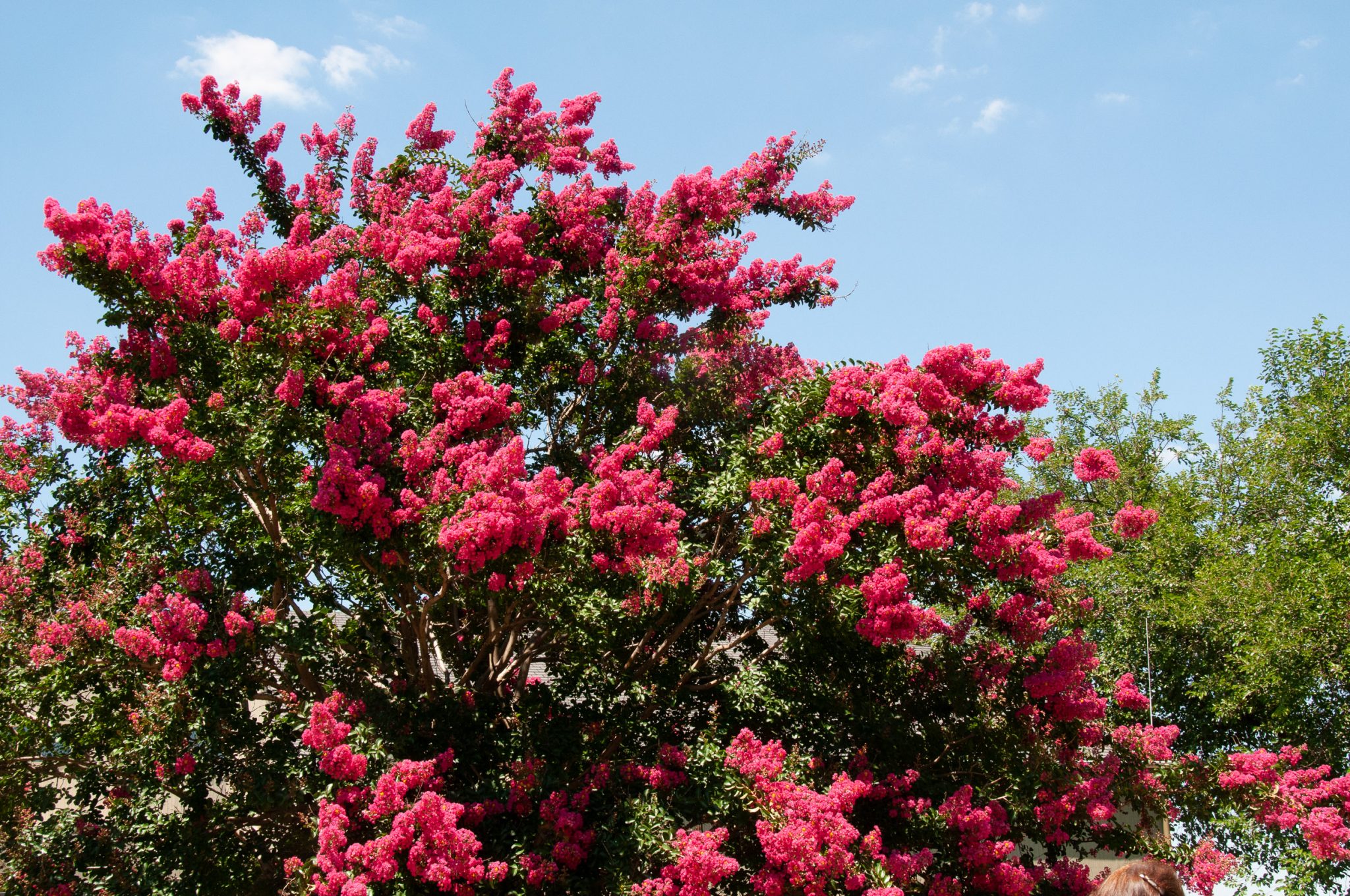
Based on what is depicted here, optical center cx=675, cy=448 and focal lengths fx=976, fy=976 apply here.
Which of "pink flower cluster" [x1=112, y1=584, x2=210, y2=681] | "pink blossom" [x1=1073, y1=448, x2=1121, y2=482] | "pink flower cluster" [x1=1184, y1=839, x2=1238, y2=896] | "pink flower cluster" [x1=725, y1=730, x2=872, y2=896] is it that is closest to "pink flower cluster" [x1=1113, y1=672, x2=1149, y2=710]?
"pink flower cluster" [x1=1184, y1=839, x2=1238, y2=896]

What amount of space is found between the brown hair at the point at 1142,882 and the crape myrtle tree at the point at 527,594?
3.41m

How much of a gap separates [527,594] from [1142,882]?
4716 mm

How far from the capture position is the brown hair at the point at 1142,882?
8.59 ft

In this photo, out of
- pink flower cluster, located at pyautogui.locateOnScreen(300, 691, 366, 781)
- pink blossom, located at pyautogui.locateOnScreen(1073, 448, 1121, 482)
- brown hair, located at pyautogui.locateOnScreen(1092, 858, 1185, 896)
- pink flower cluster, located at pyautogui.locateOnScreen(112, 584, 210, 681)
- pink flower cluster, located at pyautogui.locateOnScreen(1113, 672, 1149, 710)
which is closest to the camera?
brown hair, located at pyautogui.locateOnScreen(1092, 858, 1185, 896)

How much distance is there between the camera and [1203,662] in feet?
47.0

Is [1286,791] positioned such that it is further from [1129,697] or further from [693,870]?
[693,870]

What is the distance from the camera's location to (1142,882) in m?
2.63

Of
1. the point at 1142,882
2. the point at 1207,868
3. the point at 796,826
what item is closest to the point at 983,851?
the point at 796,826

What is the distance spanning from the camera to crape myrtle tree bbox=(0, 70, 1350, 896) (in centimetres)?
618

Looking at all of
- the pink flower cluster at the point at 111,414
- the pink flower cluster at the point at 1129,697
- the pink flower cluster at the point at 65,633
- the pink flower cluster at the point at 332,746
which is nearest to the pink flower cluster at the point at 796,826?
the pink flower cluster at the point at 332,746

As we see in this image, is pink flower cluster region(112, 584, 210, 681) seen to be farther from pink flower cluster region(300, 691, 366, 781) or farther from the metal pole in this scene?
the metal pole

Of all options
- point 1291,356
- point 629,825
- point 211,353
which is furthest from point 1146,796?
point 1291,356

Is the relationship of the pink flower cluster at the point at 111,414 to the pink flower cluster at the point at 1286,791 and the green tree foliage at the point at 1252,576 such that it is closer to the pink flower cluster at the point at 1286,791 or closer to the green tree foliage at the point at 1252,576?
the pink flower cluster at the point at 1286,791

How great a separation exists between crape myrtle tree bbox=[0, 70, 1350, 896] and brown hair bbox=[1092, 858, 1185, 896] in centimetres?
341
